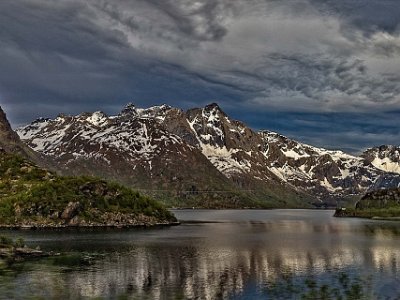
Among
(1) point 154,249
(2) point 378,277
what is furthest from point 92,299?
(1) point 154,249

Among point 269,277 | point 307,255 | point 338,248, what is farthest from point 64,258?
point 338,248

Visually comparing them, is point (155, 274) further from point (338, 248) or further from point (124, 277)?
point (338, 248)

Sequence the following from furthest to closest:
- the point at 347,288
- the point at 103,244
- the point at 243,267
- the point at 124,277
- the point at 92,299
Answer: the point at 103,244, the point at 243,267, the point at 124,277, the point at 347,288, the point at 92,299

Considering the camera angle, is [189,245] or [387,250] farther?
[189,245]

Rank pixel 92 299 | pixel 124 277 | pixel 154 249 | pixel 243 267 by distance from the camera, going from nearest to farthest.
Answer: pixel 92 299 < pixel 124 277 < pixel 243 267 < pixel 154 249

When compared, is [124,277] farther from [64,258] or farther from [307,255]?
[307,255]

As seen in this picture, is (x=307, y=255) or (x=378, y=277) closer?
(x=378, y=277)

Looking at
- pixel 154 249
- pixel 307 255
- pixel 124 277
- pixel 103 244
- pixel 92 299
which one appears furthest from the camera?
pixel 103 244

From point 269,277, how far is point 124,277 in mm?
32803

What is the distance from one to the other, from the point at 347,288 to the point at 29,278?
65.5m

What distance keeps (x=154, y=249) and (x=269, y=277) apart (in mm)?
67254

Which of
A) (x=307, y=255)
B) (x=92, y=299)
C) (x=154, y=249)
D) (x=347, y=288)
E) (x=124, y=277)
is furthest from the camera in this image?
(x=154, y=249)

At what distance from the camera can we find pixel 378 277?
118m

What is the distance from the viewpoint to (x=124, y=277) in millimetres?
115625
